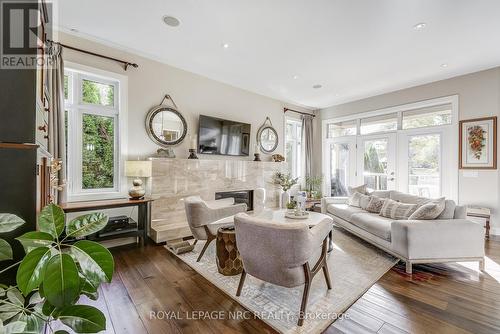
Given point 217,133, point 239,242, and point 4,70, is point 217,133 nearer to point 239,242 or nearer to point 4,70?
point 239,242

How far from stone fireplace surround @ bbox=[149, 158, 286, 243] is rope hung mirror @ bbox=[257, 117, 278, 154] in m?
0.77

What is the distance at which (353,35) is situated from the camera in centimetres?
302

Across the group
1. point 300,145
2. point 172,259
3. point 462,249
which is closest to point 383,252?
point 462,249

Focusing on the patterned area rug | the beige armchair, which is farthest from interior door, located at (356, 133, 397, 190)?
the beige armchair

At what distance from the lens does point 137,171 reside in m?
3.35

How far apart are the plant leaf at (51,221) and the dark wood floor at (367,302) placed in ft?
4.41

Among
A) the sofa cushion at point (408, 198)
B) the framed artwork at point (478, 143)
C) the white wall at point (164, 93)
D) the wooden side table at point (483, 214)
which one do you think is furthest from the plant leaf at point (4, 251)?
the framed artwork at point (478, 143)

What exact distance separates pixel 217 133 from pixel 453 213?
12.6ft

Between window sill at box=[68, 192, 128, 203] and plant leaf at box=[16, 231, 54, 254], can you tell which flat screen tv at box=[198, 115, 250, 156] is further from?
plant leaf at box=[16, 231, 54, 254]

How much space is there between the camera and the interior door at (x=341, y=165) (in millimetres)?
5973

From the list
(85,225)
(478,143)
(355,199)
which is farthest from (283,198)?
(85,225)

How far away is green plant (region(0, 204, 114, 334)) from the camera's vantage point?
2.12ft

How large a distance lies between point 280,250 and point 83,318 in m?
1.28

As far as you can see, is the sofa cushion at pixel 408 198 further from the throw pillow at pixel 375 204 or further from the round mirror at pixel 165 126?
the round mirror at pixel 165 126
